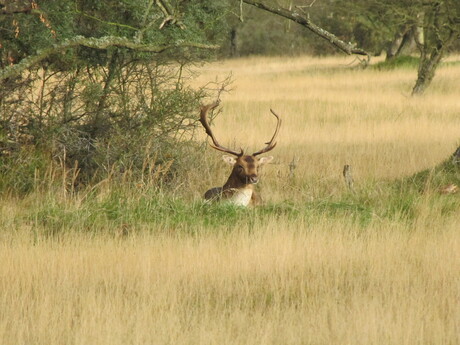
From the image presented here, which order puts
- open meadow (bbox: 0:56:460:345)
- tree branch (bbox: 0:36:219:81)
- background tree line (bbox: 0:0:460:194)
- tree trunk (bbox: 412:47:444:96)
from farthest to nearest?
tree trunk (bbox: 412:47:444:96) < background tree line (bbox: 0:0:460:194) < tree branch (bbox: 0:36:219:81) < open meadow (bbox: 0:56:460:345)

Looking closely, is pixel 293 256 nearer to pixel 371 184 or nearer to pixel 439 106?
pixel 371 184

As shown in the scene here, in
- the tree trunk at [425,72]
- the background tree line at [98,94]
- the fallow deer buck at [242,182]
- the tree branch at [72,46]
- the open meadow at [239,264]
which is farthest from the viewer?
the tree trunk at [425,72]

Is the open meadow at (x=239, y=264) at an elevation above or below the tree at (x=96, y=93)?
below

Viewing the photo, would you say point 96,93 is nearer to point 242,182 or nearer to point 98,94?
point 98,94

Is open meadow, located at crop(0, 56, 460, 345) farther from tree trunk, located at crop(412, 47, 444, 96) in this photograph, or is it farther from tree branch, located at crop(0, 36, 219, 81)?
tree trunk, located at crop(412, 47, 444, 96)

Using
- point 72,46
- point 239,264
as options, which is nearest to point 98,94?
point 72,46

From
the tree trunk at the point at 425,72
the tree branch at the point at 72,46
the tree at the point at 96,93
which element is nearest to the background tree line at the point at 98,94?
the tree at the point at 96,93

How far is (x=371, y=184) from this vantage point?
461 inches

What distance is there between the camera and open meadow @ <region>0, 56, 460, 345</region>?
20.2 feet

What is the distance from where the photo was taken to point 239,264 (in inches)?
306

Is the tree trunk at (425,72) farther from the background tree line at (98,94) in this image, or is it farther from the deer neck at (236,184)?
the deer neck at (236,184)

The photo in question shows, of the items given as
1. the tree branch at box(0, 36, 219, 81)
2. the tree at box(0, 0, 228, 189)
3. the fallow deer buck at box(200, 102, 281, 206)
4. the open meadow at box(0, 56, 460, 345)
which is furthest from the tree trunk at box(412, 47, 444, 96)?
the tree branch at box(0, 36, 219, 81)

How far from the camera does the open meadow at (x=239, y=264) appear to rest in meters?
6.16

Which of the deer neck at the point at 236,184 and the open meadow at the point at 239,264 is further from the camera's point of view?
the deer neck at the point at 236,184
